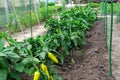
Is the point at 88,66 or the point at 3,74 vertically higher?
the point at 3,74

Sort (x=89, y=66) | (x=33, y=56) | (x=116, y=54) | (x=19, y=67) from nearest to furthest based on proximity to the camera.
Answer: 1. (x=19, y=67)
2. (x=33, y=56)
3. (x=89, y=66)
4. (x=116, y=54)

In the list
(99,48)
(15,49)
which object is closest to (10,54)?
(15,49)

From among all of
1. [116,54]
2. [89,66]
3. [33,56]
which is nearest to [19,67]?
[33,56]

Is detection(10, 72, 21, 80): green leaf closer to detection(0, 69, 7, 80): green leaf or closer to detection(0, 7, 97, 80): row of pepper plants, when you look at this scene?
detection(0, 7, 97, 80): row of pepper plants

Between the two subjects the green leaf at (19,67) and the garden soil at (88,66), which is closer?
the green leaf at (19,67)

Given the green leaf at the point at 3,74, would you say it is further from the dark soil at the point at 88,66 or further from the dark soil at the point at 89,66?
the dark soil at the point at 89,66

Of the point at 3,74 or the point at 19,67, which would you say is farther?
the point at 19,67

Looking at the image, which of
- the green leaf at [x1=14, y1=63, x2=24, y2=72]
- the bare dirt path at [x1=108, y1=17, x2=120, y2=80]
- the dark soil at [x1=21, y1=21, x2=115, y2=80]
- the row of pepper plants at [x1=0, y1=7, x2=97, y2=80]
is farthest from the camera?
the bare dirt path at [x1=108, y1=17, x2=120, y2=80]

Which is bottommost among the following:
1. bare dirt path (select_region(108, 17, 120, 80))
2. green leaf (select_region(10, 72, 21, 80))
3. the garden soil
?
bare dirt path (select_region(108, 17, 120, 80))

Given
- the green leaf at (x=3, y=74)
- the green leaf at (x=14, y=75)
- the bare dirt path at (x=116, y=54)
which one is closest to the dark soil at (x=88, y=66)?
the bare dirt path at (x=116, y=54)

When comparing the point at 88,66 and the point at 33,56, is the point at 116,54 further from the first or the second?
the point at 33,56

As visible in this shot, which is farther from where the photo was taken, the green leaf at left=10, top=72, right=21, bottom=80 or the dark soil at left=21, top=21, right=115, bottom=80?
the dark soil at left=21, top=21, right=115, bottom=80

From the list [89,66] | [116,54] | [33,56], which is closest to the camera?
[33,56]

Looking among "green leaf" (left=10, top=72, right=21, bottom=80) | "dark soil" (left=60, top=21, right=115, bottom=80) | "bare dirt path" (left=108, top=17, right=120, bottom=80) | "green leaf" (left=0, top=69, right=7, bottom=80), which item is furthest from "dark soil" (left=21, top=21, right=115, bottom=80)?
"green leaf" (left=0, top=69, right=7, bottom=80)
